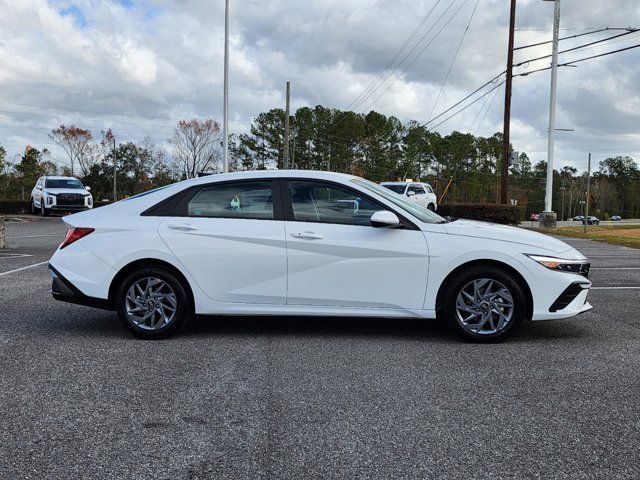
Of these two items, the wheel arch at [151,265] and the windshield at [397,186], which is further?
the windshield at [397,186]

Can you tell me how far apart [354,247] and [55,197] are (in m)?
25.7

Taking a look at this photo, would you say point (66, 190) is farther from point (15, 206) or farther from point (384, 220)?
point (384, 220)

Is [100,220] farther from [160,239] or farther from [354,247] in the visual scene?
[354,247]

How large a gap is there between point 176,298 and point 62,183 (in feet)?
84.3

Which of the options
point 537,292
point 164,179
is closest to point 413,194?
point 537,292

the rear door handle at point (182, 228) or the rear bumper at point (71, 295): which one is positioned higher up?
the rear door handle at point (182, 228)

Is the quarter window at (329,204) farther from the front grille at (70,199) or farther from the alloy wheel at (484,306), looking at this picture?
the front grille at (70,199)

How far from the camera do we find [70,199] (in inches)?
1093

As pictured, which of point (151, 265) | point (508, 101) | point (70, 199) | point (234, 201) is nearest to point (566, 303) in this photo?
point (234, 201)

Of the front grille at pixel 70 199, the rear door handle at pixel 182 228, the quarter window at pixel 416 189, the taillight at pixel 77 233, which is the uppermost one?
the quarter window at pixel 416 189

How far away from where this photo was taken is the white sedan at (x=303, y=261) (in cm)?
534

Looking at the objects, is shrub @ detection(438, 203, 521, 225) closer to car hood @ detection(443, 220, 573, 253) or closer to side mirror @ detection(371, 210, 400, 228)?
car hood @ detection(443, 220, 573, 253)

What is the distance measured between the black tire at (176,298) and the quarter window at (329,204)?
126 centimetres

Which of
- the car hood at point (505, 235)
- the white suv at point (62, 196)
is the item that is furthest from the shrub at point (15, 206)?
the car hood at point (505, 235)
